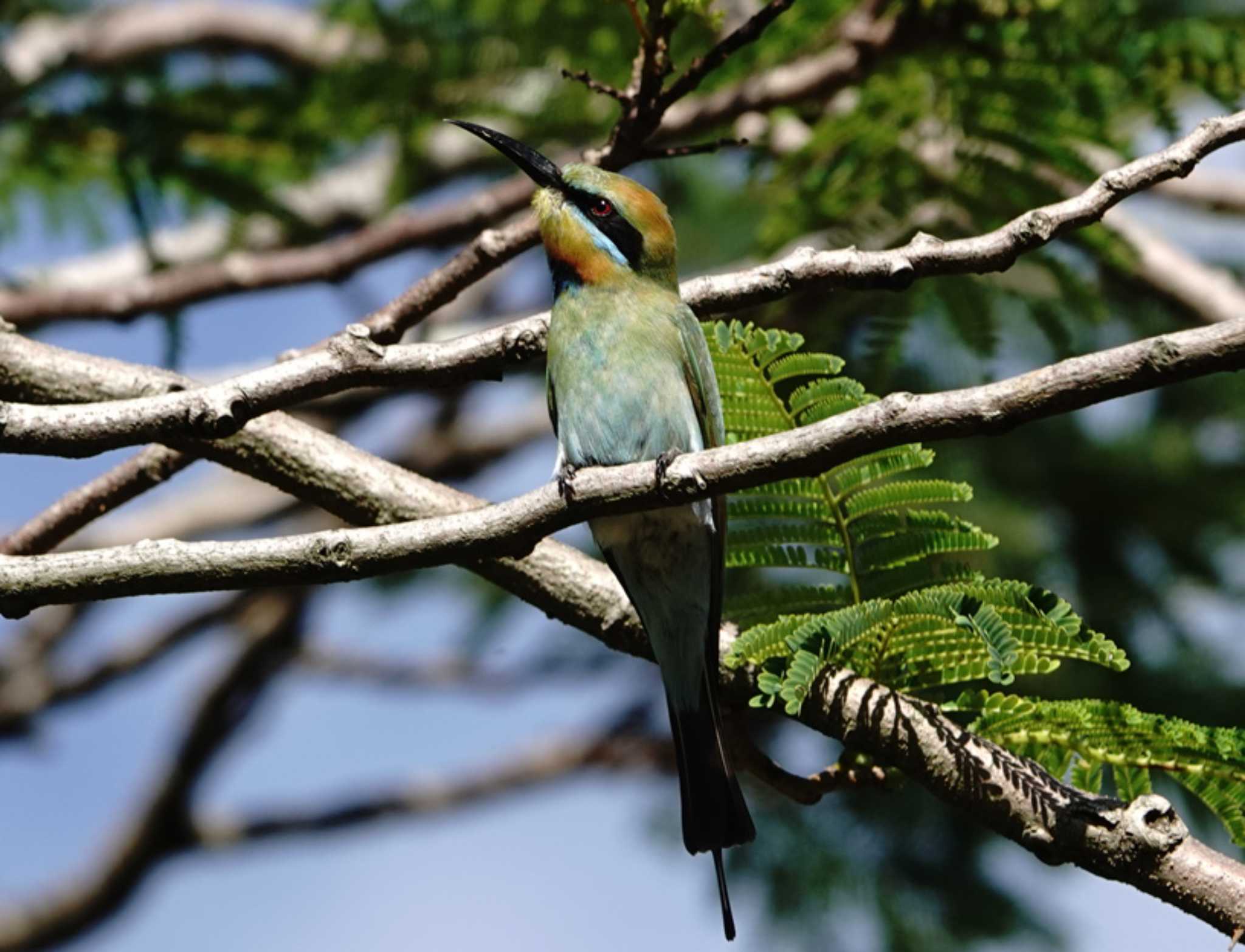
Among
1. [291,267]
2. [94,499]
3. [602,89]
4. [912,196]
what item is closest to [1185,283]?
[912,196]

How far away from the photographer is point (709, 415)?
3.48 m

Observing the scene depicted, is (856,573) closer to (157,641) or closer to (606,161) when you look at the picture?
(606,161)

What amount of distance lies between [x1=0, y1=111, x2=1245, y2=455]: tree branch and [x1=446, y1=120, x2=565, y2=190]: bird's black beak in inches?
37.3

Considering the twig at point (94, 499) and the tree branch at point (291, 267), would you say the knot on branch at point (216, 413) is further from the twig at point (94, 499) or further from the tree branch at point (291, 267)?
the tree branch at point (291, 267)

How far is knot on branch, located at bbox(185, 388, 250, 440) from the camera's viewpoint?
2570 millimetres

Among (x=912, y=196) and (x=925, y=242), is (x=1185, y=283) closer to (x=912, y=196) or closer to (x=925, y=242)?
(x=912, y=196)

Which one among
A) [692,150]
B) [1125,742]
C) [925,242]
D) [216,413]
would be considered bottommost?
[1125,742]

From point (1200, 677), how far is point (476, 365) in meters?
3.23

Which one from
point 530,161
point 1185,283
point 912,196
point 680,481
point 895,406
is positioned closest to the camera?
point 895,406

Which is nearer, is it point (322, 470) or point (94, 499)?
point (322, 470)

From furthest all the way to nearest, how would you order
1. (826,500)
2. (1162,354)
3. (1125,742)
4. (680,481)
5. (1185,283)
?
(1185,283)
(826,500)
(1125,742)
(680,481)
(1162,354)

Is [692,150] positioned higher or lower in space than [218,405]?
higher

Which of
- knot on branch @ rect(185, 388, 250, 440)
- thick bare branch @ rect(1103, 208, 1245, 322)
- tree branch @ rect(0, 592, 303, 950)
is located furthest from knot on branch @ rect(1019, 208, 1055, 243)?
tree branch @ rect(0, 592, 303, 950)

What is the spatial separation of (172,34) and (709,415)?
4.44 metres
